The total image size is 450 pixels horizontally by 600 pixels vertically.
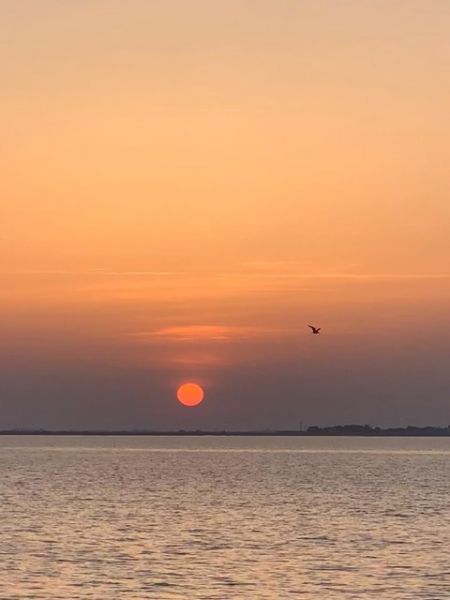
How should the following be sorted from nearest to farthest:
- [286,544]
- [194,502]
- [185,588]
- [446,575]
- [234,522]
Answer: [185,588] < [446,575] < [286,544] < [234,522] < [194,502]

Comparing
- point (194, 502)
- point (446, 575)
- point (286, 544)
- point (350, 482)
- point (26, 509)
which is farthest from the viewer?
point (350, 482)

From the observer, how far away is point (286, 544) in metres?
73.2

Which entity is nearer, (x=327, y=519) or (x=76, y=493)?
(x=327, y=519)

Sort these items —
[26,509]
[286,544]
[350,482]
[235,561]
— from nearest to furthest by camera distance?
[235,561] < [286,544] < [26,509] < [350,482]

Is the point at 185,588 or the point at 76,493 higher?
the point at 76,493

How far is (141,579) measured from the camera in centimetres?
5759

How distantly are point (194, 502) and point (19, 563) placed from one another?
49727 millimetres

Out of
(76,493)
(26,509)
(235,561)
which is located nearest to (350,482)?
(76,493)

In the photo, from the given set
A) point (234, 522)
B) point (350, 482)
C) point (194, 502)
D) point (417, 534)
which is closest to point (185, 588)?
point (417, 534)

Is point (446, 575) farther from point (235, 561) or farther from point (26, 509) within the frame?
point (26, 509)

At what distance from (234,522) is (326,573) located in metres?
29.1

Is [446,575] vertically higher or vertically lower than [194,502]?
lower

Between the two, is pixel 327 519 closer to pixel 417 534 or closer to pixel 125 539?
pixel 417 534

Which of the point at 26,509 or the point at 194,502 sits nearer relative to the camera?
the point at 26,509
